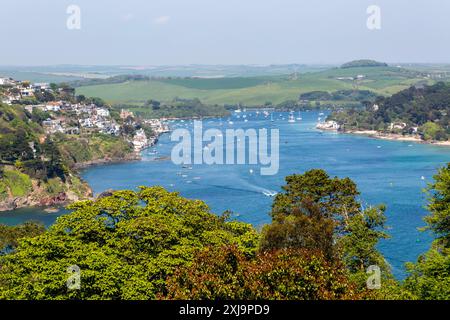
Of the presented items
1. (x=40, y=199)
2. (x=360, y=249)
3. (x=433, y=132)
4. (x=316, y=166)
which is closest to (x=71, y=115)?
(x=40, y=199)

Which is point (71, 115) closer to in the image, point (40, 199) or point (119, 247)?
point (40, 199)

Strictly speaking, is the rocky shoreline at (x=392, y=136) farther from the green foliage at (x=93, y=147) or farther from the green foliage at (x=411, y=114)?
the green foliage at (x=93, y=147)

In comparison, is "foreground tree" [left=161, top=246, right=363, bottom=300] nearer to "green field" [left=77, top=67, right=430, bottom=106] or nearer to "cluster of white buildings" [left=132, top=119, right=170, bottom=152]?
"cluster of white buildings" [left=132, top=119, right=170, bottom=152]

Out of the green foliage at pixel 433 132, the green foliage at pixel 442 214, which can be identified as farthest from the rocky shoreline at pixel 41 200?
the green foliage at pixel 433 132

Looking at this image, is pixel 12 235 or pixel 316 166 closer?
pixel 12 235

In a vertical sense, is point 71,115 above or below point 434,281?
below
